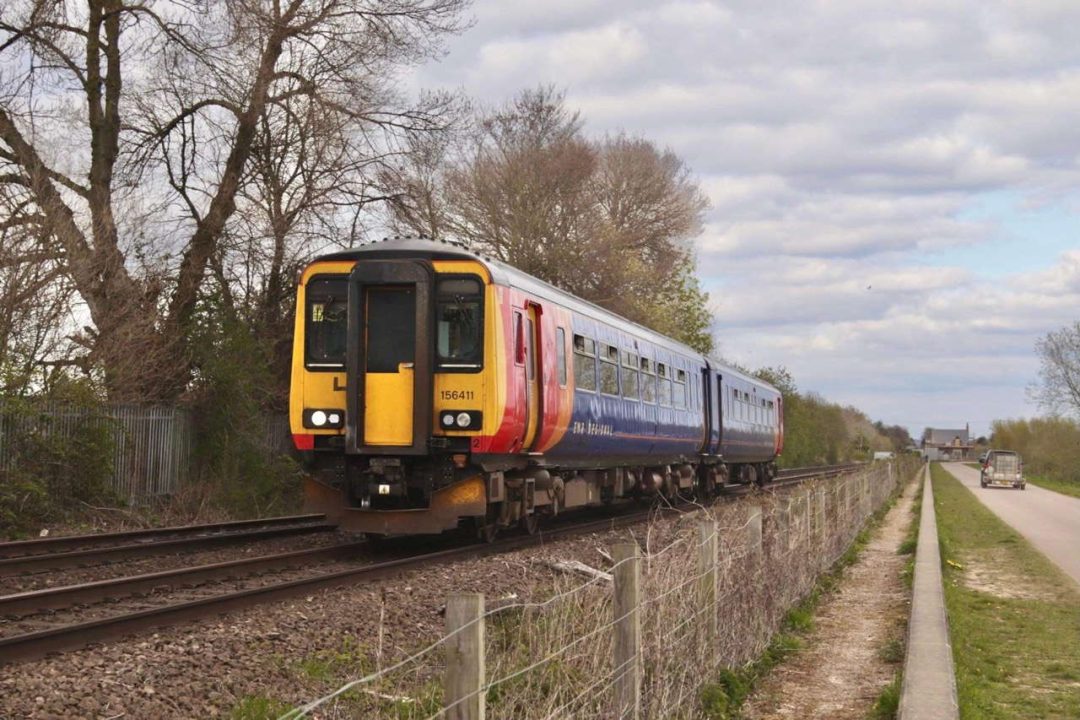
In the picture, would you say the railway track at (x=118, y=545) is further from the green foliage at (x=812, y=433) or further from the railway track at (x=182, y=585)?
the green foliage at (x=812, y=433)

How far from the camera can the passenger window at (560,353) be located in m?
16.1

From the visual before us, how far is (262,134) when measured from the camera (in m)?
25.4

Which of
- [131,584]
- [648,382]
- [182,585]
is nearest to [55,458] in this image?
[182,585]

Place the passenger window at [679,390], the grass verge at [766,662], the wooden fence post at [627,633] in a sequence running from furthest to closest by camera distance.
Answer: the passenger window at [679,390], the grass verge at [766,662], the wooden fence post at [627,633]

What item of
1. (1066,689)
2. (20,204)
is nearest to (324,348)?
(20,204)

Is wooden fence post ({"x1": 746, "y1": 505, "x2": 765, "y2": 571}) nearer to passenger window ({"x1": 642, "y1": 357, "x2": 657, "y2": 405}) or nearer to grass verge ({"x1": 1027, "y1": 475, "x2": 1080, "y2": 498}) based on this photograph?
passenger window ({"x1": 642, "y1": 357, "x2": 657, "y2": 405})

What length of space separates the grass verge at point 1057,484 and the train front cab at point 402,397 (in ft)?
145

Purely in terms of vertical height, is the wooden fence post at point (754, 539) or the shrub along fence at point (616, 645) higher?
the wooden fence post at point (754, 539)

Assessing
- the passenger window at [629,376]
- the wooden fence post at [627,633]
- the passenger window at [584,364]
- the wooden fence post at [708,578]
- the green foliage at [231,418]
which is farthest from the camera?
the green foliage at [231,418]

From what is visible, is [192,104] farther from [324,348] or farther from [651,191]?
[651,191]

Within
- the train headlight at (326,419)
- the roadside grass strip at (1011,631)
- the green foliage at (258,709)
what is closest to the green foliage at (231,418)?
the train headlight at (326,419)

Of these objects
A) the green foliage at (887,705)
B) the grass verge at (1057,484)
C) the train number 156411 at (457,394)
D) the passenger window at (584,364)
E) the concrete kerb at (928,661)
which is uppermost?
the passenger window at (584,364)

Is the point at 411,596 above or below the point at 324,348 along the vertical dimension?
below

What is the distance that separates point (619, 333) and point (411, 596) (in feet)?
30.5
